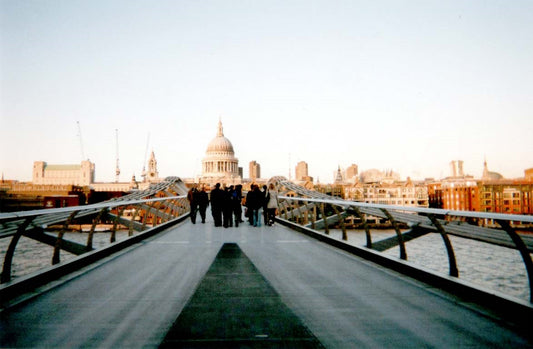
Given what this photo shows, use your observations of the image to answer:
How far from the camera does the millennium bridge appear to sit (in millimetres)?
3852

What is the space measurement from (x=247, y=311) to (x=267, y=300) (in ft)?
1.65

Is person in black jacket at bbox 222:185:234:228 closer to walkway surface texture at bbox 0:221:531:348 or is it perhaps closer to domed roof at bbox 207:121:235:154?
walkway surface texture at bbox 0:221:531:348

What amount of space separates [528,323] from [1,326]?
4.47 m

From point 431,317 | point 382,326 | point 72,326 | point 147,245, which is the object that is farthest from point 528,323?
point 147,245

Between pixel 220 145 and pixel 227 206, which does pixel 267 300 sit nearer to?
pixel 227 206

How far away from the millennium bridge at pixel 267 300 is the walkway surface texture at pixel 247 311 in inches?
0.4

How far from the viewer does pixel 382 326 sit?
4141 mm

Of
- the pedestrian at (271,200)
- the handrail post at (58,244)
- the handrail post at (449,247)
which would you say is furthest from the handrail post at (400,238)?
the pedestrian at (271,200)

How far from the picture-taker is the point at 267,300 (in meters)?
5.12

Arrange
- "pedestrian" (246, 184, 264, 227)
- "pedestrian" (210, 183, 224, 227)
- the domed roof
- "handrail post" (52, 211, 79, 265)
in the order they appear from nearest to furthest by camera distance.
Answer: "handrail post" (52, 211, 79, 265)
"pedestrian" (210, 183, 224, 227)
"pedestrian" (246, 184, 264, 227)
the domed roof

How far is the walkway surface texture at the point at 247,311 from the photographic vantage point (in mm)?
3791

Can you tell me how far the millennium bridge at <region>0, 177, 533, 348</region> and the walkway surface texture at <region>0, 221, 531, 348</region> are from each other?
1cm

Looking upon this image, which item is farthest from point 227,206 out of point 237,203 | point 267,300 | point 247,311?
point 247,311

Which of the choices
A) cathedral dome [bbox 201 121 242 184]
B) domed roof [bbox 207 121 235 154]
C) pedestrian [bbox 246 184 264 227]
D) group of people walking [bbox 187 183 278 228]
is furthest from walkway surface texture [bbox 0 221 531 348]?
domed roof [bbox 207 121 235 154]
